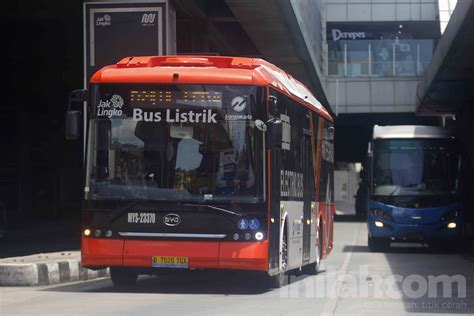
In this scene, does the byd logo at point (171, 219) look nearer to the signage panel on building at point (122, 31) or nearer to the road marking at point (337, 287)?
the road marking at point (337, 287)

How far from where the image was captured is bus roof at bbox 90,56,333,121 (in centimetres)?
1367

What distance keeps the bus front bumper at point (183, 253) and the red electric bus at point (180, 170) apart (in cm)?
1

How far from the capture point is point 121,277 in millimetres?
15016

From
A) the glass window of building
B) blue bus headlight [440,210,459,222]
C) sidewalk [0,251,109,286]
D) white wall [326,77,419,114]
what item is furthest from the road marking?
the glass window of building

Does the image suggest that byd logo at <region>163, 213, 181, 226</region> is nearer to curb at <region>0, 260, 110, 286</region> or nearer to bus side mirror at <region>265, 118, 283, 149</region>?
bus side mirror at <region>265, 118, 283, 149</region>

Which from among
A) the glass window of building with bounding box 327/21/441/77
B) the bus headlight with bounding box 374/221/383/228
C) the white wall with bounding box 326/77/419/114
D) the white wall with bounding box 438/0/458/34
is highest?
the white wall with bounding box 438/0/458/34

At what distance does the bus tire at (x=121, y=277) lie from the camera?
14.7 m

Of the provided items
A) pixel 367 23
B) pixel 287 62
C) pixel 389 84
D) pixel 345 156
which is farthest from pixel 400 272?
pixel 345 156

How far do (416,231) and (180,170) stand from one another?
12894mm

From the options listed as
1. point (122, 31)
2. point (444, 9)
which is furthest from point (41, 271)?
point (444, 9)

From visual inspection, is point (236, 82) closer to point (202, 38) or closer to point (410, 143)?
point (410, 143)

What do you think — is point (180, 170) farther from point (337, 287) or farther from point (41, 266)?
point (337, 287)

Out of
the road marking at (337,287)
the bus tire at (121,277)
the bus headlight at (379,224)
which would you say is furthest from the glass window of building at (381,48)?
the bus tire at (121,277)

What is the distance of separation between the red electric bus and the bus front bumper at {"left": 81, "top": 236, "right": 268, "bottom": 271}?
13 mm
